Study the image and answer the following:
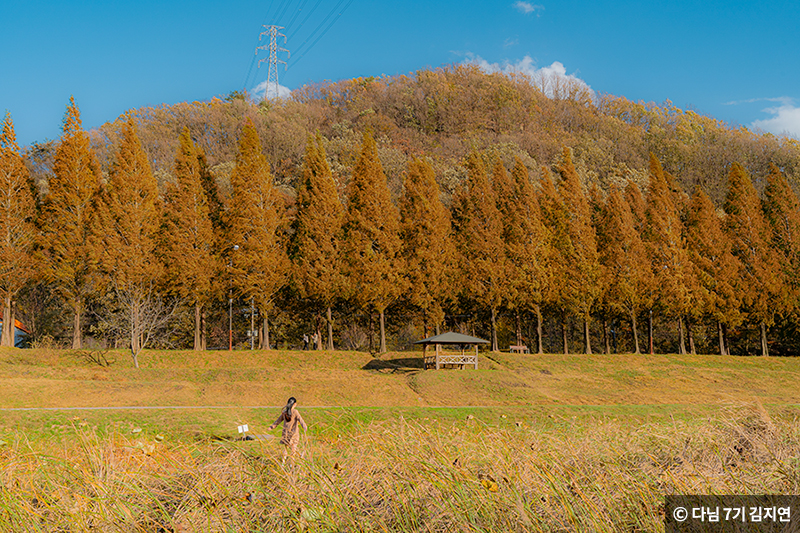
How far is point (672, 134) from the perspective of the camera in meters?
68.0

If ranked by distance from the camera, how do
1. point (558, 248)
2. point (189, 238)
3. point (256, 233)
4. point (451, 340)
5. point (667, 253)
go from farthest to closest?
point (558, 248), point (667, 253), point (256, 233), point (189, 238), point (451, 340)

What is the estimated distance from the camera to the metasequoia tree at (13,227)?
27359mm

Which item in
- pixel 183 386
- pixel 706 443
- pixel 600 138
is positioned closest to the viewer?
pixel 706 443

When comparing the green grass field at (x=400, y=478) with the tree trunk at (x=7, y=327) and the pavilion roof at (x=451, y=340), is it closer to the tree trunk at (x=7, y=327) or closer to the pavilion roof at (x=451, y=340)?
the pavilion roof at (x=451, y=340)

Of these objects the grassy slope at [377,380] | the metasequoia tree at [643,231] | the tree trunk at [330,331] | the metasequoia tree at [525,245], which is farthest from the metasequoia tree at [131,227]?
the metasequoia tree at [643,231]

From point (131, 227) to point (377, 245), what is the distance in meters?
13.4

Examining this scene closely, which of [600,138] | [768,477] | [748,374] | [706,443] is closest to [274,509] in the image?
[768,477]

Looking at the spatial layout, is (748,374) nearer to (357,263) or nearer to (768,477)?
(357,263)

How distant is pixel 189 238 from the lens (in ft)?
97.6

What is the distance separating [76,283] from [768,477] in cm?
3143

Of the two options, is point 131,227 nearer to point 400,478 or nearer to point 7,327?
point 7,327

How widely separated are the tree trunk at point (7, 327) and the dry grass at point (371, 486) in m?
27.7

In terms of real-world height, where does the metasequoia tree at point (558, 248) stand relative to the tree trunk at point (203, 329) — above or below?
above

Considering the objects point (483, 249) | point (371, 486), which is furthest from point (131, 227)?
point (371, 486)
